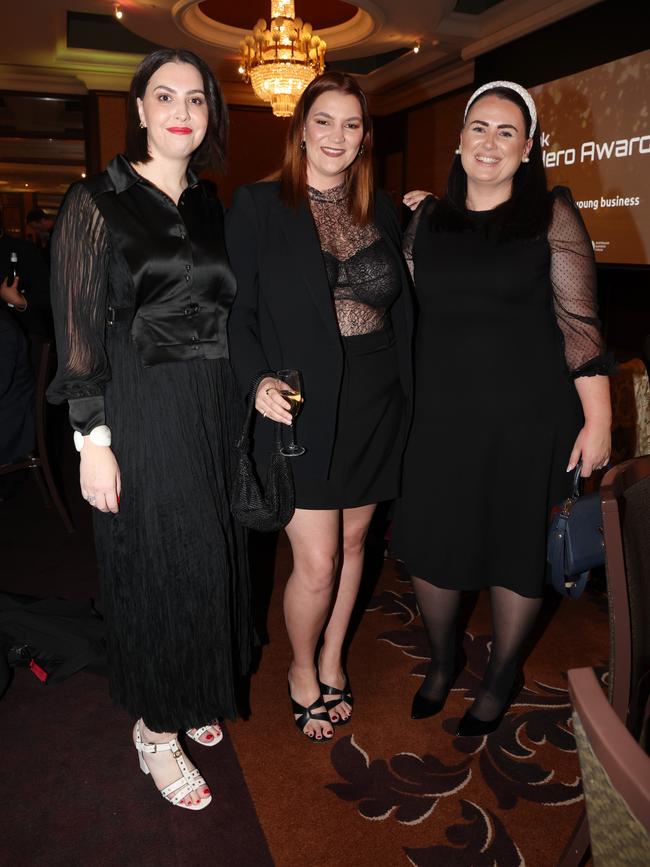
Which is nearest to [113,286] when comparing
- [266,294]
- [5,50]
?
[266,294]

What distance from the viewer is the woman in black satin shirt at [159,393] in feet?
4.99

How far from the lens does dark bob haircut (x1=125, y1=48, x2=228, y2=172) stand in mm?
1577

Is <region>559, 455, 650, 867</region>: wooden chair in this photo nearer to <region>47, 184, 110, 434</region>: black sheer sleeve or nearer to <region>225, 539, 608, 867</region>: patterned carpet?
<region>225, 539, 608, 867</region>: patterned carpet

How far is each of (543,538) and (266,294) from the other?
100 centimetres

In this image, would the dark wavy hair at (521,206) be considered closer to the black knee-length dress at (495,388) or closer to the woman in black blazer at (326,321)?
the black knee-length dress at (495,388)

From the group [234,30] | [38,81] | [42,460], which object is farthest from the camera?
[38,81]

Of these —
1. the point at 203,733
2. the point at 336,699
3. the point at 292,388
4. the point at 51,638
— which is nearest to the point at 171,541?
the point at 292,388

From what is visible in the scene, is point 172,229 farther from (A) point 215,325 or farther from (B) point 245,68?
(B) point 245,68

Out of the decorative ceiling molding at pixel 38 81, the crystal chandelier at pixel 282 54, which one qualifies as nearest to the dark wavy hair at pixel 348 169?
the crystal chandelier at pixel 282 54

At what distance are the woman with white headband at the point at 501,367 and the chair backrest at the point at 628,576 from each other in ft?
1.86

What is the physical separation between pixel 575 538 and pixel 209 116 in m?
1.34

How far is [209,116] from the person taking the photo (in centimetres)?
168

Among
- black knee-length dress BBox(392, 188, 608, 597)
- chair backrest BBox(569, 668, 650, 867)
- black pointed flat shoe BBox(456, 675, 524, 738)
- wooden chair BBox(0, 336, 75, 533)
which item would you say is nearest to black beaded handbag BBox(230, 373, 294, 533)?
black knee-length dress BBox(392, 188, 608, 597)

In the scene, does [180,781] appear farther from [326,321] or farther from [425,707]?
[326,321]
